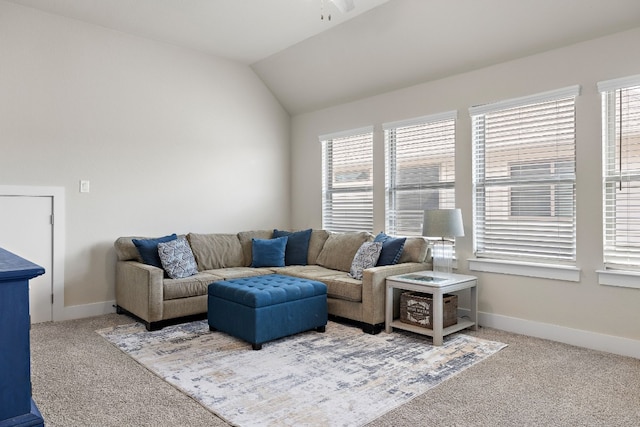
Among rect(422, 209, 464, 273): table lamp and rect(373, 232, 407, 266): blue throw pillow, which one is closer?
rect(422, 209, 464, 273): table lamp

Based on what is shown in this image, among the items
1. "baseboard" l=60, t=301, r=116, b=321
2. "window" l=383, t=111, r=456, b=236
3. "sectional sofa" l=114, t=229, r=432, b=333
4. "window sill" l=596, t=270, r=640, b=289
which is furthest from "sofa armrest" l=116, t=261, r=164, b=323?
"window sill" l=596, t=270, r=640, b=289

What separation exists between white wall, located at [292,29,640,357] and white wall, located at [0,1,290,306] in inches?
89.2

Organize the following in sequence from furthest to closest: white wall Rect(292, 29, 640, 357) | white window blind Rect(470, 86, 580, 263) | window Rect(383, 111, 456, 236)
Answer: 1. window Rect(383, 111, 456, 236)
2. white window blind Rect(470, 86, 580, 263)
3. white wall Rect(292, 29, 640, 357)

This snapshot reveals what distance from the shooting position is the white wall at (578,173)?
3.46m

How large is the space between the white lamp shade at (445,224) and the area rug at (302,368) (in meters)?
0.94

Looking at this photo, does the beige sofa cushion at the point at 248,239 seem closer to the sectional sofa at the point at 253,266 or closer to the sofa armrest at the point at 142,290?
the sectional sofa at the point at 253,266

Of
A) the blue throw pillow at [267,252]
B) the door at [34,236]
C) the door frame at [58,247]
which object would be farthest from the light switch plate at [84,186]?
the blue throw pillow at [267,252]

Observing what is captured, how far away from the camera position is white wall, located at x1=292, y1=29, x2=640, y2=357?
3461 mm

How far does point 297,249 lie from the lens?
5.46 metres

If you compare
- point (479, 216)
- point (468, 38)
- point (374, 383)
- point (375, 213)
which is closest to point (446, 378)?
point (374, 383)

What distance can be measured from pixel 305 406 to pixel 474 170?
2.95 m

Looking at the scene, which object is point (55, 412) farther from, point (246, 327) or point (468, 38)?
point (468, 38)

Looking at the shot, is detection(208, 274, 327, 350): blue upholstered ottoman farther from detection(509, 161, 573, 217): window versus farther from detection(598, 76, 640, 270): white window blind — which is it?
detection(598, 76, 640, 270): white window blind

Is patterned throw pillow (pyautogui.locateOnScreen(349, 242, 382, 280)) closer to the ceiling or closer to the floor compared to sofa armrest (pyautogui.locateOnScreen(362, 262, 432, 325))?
closer to the ceiling
